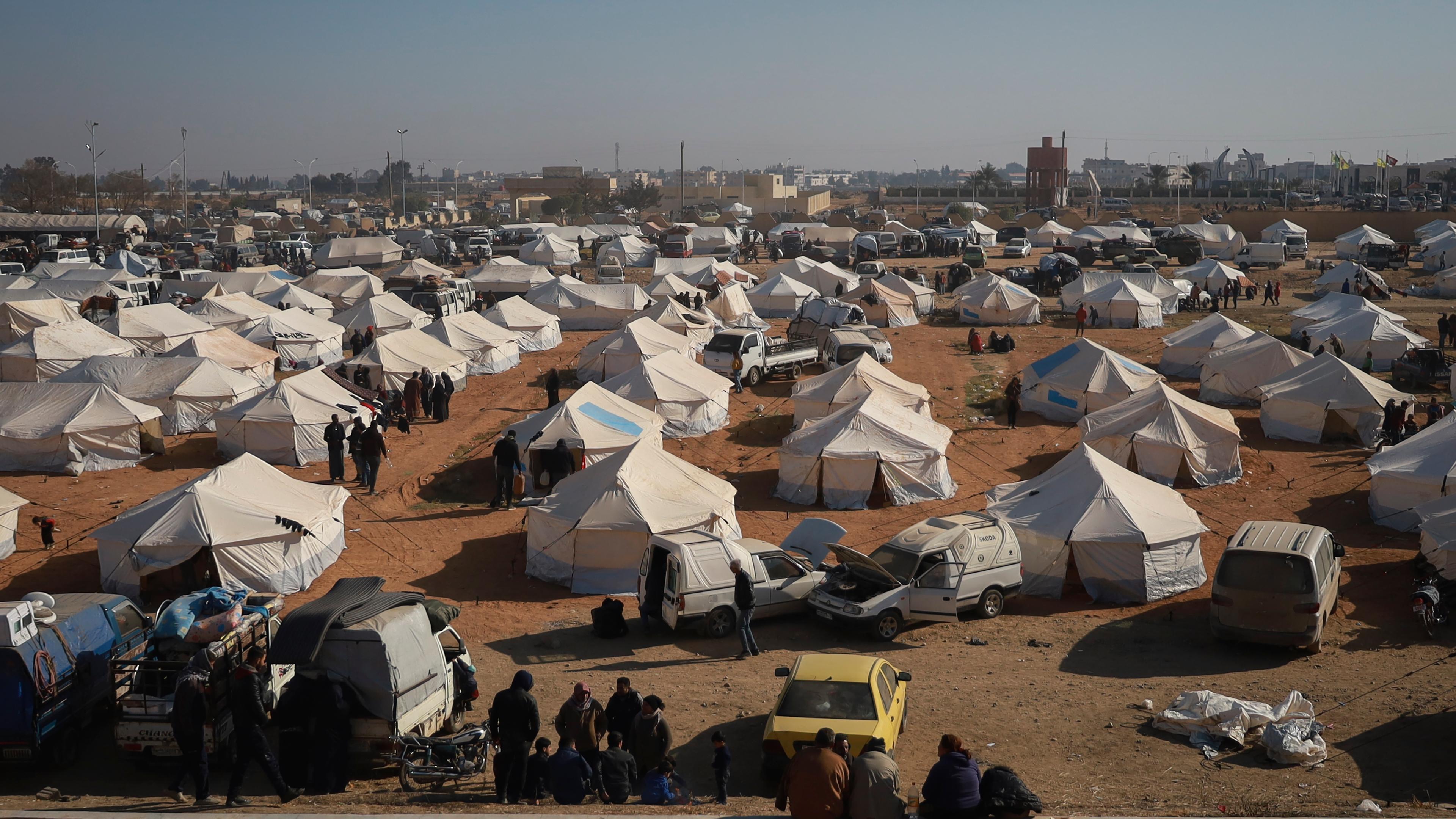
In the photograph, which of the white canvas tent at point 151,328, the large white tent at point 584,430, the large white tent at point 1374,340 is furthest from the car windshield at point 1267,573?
the white canvas tent at point 151,328

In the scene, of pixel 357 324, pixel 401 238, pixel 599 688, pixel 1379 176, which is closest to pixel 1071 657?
pixel 599 688

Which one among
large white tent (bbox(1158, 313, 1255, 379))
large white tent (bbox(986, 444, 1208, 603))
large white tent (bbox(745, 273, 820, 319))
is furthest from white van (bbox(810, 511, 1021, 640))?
large white tent (bbox(745, 273, 820, 319))

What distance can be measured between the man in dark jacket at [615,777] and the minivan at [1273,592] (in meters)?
8.24

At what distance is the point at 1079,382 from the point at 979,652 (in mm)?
14291

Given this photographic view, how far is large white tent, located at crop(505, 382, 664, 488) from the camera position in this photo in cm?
2128

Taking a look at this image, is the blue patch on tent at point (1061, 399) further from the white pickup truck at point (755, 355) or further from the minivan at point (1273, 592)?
the minivan at point (1273, 592)

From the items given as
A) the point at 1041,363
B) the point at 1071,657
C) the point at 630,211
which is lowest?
the point at 1071,657

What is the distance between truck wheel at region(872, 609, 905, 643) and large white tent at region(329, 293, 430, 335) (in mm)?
25026

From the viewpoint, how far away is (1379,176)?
137250 millimetres

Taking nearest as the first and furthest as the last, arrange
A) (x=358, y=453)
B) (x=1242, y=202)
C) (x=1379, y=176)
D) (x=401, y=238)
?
1. (x=358, y=453)
2. (x=401, y=238)
3. (x=1242, y=202)
4. (x=1379, y=176)

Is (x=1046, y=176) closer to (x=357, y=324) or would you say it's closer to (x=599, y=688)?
(x=357, y=324)

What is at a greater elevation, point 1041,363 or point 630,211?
point 630,211

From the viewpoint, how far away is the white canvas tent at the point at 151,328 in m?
32.6

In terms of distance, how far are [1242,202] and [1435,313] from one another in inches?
2845
